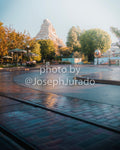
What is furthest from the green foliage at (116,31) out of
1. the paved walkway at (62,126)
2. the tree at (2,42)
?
the tree at (2,42)

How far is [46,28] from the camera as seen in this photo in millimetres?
176000

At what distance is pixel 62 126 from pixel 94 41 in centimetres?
6742

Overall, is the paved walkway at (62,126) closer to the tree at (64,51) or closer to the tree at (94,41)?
the tree at (94,41)

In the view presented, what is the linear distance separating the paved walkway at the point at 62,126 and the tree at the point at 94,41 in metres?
64.8

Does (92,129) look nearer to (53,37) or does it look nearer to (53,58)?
(53,58)

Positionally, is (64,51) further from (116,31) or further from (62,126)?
(62,126)

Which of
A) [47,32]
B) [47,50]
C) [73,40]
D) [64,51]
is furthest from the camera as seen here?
[47,32]

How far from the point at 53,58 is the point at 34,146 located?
73221 mm

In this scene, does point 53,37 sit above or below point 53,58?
above

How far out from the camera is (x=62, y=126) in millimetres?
3910

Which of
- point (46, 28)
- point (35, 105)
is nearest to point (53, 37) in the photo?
point (46, 28)

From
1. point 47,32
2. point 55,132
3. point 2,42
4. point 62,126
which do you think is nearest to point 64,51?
point 2,42

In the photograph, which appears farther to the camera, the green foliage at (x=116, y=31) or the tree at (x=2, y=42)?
the tree at (x=2, y=42)

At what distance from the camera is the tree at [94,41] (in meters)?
69.0
